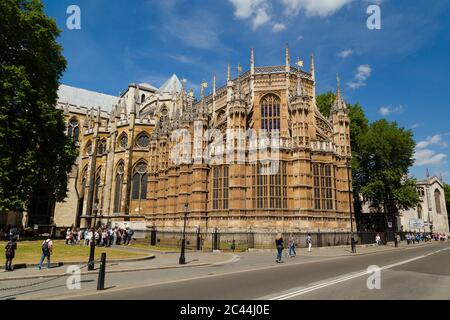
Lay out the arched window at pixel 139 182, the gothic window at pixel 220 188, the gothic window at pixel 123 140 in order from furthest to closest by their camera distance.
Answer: the gothic window at pixel 123 140 < the arched window at pixel 139 182 < the gothic window at pixel 220 188

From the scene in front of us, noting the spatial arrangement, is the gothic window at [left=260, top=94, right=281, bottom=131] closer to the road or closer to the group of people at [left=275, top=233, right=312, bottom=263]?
the group of people at [left=275, top=233, right=312, bottom=263]

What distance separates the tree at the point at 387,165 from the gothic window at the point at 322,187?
11.4m

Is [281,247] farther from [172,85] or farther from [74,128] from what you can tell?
[74,128]

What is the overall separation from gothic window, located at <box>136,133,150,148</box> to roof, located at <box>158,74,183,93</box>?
43.7 feet

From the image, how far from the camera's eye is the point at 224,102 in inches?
1629

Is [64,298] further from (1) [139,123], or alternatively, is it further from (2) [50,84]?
(1) [139,123]

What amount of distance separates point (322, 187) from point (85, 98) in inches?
2345

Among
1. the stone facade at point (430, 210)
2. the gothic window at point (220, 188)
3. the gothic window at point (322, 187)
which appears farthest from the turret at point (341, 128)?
the stone facade at point (430, 210)

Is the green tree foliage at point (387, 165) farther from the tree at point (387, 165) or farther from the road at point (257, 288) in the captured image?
the road at point (257, 288)

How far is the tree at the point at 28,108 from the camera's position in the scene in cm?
2336

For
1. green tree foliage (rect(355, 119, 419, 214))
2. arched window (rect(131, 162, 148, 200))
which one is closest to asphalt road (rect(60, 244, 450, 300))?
green tree foliage (rect(355, 119, 419, 214))

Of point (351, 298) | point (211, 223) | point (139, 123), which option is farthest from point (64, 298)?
point (139, 123)

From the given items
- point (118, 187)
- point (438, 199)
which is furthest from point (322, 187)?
point (438, 199)

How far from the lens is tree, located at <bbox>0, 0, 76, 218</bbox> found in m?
23.4
